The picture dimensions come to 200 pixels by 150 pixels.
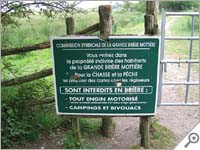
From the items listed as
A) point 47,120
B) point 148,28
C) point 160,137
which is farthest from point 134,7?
point 47,120

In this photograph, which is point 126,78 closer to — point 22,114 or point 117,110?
point 117,110

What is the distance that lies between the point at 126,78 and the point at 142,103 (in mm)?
300

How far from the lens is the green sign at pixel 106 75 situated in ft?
10.3

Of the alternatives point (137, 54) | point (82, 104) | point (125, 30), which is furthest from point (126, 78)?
point (125, 30)

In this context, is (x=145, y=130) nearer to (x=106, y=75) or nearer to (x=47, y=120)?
(x=106, y=75)

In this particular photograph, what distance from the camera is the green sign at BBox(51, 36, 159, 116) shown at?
3.15 meters

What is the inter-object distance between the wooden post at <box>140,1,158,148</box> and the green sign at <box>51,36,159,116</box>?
0.16 m

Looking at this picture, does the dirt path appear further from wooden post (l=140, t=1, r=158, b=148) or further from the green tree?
the green tree

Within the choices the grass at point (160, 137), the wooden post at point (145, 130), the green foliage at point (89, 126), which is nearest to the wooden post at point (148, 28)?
the wooden post at point (145, 130)

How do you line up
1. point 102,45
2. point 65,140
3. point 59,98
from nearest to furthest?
point 102,45 < point 59,98 < point 65,140

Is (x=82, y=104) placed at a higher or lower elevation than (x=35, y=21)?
lower

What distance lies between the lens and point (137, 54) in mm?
3164

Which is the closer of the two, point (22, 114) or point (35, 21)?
point (22, 114)

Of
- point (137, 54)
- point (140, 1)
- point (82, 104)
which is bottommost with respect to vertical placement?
point (82, 104)
